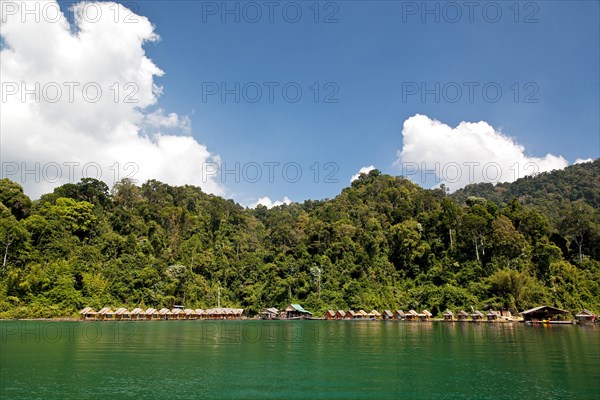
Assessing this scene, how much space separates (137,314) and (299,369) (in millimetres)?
45982

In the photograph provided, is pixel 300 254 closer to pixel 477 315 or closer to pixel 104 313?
pixel 477 315

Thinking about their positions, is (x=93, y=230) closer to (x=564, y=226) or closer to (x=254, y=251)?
(x=254, y=251)

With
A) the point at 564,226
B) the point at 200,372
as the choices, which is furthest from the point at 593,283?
the point at 200,372

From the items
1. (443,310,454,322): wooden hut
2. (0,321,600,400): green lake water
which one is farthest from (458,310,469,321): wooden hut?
(0,321,600,400): green lake water

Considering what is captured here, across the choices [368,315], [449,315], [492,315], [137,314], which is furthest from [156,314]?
[492,315]

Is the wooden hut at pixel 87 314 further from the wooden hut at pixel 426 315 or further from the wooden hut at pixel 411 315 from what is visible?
the wooden hut at pixel 426 315

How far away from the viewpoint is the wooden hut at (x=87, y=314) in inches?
2121

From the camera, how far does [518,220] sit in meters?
65.7

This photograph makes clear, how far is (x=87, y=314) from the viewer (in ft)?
178

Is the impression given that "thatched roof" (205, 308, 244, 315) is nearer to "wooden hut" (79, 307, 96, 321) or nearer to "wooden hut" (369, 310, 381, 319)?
"wooden hut" (79, 307, 96, 321)

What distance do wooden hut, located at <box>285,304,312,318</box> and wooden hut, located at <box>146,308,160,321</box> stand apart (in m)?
19.9

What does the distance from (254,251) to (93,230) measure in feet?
98.1

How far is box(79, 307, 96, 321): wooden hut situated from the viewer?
5388cm

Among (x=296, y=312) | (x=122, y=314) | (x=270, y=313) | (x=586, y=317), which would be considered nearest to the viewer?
(x=586, y=317)
